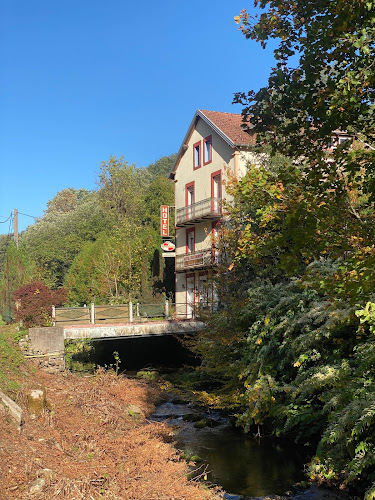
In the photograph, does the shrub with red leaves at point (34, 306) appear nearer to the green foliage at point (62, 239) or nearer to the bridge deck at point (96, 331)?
the bridge deck at point (96, 331)

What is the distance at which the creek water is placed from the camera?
10626 mm

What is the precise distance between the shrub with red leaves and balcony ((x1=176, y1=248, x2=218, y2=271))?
974 centimetres

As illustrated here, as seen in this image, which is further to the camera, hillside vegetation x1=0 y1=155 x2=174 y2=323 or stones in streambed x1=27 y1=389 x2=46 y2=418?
hillside vegetation x1=0 y1=155 x2=174 y2=323

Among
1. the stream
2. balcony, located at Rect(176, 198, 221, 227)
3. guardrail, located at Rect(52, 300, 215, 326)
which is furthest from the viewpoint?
balcony, located at Rect(176, 198, 221, 227)

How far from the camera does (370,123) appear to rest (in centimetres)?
709

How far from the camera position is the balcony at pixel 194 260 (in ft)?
96.1

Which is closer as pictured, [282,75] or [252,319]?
[282,75]

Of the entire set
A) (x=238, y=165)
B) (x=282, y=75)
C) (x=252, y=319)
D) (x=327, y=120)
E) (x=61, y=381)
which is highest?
(x=238, y=165)

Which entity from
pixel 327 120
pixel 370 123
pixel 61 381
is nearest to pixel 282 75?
pixel 327 120

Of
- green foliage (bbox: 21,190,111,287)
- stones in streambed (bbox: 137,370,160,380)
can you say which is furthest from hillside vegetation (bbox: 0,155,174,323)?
stones in streambed (bbox: 137,370,160,380)

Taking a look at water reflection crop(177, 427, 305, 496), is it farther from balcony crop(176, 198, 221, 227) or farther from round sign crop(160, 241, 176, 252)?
round sign crop(160, 241, 176, 252)

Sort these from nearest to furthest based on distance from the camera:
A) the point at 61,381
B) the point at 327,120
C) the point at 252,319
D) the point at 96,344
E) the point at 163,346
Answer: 1. the point at 327,120
2. the point at 252,319
3. the point at 61,381
4. the point at 96,344
5. the point at 163,346

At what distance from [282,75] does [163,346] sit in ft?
81.7

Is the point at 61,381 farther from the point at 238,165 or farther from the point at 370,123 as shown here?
the point at 238,165
